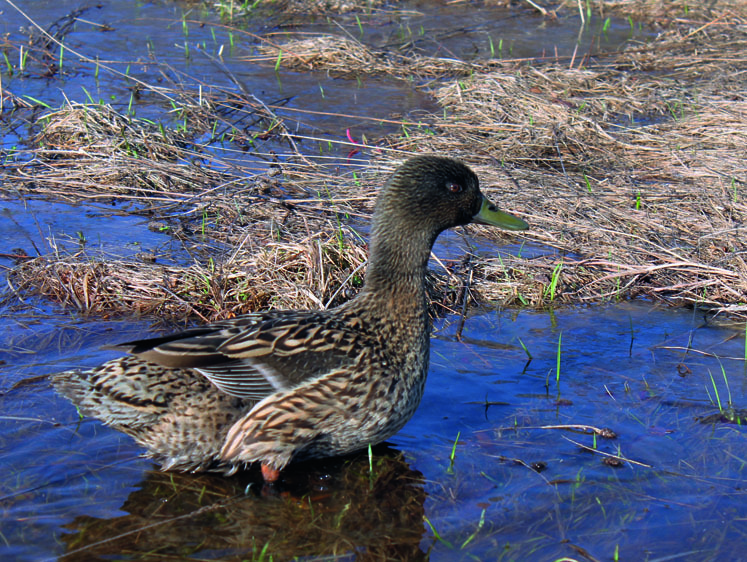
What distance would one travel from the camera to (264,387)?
12.8 ft

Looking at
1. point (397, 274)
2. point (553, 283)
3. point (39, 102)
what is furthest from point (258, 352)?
point (39, 102)

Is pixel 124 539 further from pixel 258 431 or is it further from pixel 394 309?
pixel 394 309

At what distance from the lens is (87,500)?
3789 millimetres

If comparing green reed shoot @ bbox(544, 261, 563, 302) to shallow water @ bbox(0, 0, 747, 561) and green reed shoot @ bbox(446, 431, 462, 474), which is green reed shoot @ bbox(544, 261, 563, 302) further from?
green reed shoot @ bbox(446, 431, 462, 474)

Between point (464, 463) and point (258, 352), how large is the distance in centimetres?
110

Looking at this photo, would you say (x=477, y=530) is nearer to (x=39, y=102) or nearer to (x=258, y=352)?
(x=258, y=352)

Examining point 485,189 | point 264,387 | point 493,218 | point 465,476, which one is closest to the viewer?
point 264,387

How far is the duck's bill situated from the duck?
716 millimetres

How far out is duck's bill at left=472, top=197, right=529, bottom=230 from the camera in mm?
4594

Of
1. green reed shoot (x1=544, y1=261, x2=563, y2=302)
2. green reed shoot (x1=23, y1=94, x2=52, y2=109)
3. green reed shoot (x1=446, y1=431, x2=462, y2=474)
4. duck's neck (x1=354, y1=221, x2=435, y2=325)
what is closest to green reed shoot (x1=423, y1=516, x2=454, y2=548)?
green reed shoot (x1=446, y1=431, x2=462, y2=474)

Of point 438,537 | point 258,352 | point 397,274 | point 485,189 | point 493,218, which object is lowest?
point 438,537

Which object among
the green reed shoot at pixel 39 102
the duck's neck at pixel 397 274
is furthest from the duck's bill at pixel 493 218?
the green reed shoot at pixel 39 102

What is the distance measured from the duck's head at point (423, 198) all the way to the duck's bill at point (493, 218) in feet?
0.43

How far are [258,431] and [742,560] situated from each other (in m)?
2.02
